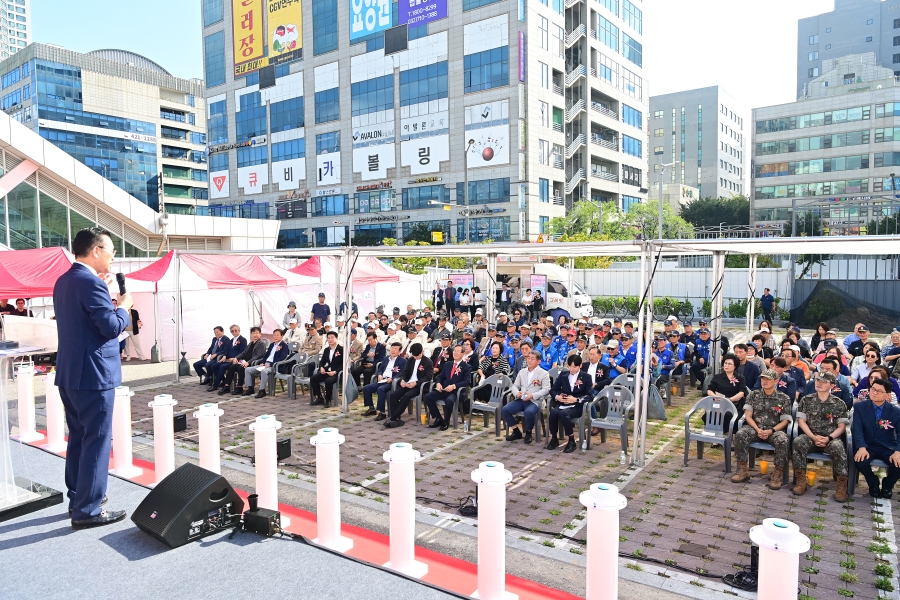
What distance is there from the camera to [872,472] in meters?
6.57

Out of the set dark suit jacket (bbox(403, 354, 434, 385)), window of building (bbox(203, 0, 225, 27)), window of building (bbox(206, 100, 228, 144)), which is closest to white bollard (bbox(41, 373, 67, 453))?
dark suit jacket (bbox(403, 354, 434, 385))

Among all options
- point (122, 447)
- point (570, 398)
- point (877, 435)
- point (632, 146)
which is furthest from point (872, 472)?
point (632, 146)

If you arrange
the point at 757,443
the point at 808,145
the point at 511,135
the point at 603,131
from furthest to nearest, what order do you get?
the point at 808,145 < the point at 603,131 < the point at 511,135 < the point at 757,443

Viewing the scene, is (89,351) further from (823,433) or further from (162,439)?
(823,433)

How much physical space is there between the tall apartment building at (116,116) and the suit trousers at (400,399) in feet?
207

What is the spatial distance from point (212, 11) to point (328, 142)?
963 inches

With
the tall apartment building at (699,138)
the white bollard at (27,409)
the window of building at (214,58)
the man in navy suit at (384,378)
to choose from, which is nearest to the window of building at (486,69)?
the window of building at (214,58)

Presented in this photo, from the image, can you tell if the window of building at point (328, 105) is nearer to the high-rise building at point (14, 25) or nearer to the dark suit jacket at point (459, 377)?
the dark suit jacket at point (459, 377)

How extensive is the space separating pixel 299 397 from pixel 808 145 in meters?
71.2

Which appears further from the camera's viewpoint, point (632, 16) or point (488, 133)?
point (632, 16)

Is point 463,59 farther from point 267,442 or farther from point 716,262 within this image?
point 267,442

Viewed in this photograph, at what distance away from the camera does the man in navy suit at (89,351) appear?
4.32 meters

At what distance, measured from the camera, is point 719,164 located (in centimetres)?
9781

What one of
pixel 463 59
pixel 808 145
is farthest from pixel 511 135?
pixel 808 145
